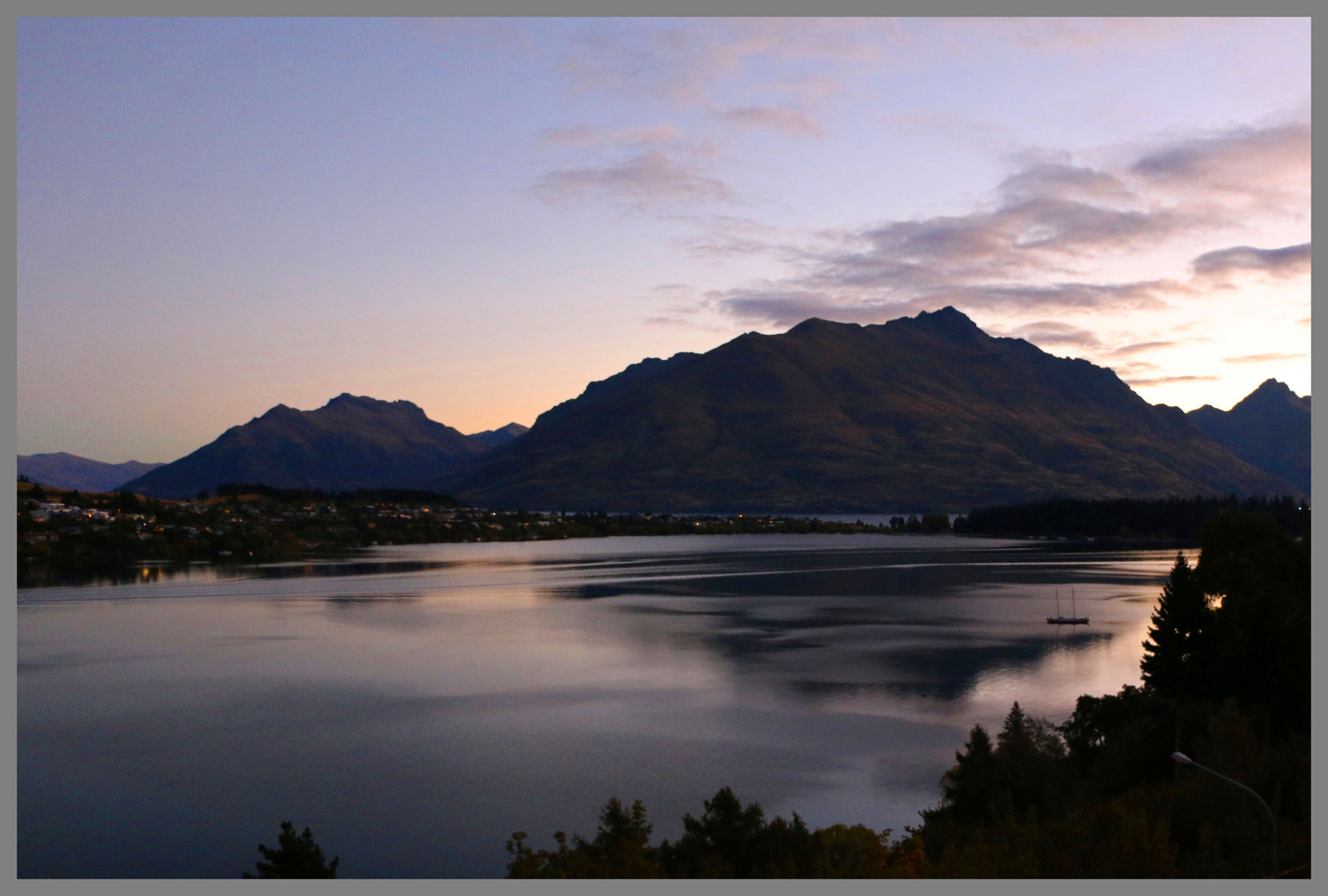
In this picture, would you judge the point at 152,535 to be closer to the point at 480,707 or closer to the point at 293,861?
the point at 480,707

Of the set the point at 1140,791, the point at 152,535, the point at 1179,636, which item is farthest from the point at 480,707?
the point at 152,535

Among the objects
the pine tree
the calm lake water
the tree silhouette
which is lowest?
the calm lake water

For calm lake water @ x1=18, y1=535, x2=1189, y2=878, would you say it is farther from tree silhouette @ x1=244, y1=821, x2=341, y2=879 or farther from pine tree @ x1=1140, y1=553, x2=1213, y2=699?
pine tree @ x1=1140, y1=553, x2=1213, y2=699

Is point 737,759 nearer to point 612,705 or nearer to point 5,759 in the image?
point 612,705

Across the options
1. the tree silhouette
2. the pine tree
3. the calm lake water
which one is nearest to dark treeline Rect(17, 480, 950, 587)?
the calm lake water

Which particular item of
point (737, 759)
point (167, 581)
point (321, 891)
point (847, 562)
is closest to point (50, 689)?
point (737, 759)
